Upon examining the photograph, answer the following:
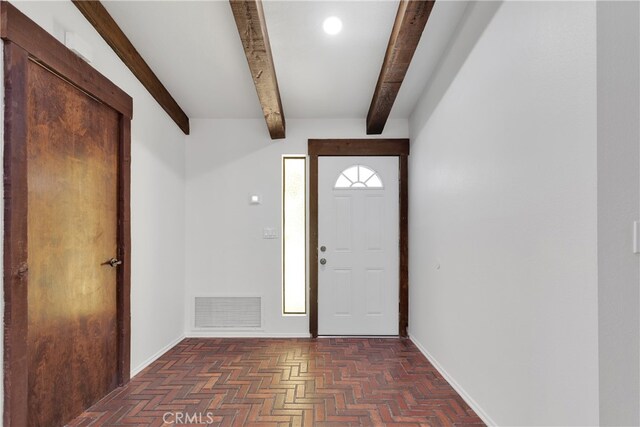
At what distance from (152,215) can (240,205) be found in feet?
3.45

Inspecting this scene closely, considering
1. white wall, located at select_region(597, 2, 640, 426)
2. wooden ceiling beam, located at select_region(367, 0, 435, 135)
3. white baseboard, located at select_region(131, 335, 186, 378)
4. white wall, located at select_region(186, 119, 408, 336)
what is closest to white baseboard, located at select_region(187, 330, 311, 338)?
white wall, located at select_region(186, 119, 408, 336)

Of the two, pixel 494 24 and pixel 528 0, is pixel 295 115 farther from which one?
pixel 528 0

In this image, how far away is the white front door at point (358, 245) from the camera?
4.30m

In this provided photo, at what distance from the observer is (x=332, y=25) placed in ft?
9.33

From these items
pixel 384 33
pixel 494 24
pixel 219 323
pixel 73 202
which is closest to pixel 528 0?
pixel 494 24

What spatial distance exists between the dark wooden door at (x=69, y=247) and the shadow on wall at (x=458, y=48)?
262 centimetres

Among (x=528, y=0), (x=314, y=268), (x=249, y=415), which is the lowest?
(x=249, y=415)

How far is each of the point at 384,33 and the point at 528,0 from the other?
1216 millimetres

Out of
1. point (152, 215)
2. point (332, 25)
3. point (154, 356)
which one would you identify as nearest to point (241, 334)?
point (154, 356)

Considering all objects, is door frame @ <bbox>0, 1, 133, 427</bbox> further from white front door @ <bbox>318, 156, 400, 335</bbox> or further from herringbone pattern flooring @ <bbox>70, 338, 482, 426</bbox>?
white front door @ <bbox>318, 156, 400, 335</bbox>

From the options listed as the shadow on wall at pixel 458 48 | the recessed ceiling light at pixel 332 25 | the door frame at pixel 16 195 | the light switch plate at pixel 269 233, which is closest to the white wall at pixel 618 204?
the shadow on wall at pixel 458 48

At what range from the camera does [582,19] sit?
4.95ft

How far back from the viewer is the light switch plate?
4305 mm

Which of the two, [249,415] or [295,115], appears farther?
[295,115]
